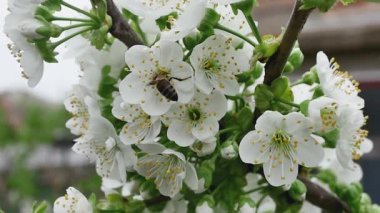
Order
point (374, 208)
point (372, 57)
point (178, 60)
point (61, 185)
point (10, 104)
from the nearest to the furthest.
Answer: point (178, 60) → point (374, 208) → point (372, 57) → point (61, 185) → point (10, 104)

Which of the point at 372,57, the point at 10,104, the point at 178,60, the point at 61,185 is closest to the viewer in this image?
the point at 178,60

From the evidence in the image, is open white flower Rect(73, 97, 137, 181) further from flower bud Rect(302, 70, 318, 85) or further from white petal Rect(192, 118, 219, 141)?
flower bud Rect(302, 70, 318, 85)

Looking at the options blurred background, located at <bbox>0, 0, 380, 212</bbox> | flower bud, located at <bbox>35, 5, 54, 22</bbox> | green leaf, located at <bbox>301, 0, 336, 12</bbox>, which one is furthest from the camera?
blurred background, located at <bbox>0, 0, 380, 212</bbox>

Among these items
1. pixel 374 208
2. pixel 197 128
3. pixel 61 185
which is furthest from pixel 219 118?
pixel 61 185

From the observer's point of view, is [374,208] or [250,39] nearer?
[250,39]

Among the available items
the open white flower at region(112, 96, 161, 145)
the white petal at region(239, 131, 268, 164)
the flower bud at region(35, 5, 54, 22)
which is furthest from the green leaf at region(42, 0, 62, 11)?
the white petal at region(239, 131, 268, 164)

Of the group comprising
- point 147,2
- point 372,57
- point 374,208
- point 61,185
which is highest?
point 147,2

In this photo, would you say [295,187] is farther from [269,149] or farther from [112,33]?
[112,33]
